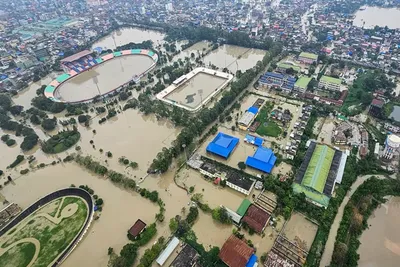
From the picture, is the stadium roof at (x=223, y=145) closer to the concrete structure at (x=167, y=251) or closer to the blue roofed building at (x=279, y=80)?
the concrete structure at (x=167, y=251)

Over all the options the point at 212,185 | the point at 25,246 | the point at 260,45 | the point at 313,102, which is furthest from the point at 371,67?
the point at 25,246

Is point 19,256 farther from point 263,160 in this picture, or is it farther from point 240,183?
point 263,160

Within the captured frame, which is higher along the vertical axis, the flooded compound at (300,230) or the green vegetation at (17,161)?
the flooded compound at (300,230)

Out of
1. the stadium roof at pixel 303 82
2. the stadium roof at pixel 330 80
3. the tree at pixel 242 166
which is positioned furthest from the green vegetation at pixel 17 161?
the stadium roof at pixel 330 80

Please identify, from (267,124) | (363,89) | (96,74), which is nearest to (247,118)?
(267,124)

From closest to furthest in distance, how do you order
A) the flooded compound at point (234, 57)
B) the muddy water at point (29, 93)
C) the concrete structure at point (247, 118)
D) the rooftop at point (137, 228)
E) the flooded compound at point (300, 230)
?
the flooded compound at point (300, 230) → the rooftop at point (137, 228) → the concrete structure at point (247, 118) → the muddy water at point (29, 93) → the flooded compound at point (234, 57)

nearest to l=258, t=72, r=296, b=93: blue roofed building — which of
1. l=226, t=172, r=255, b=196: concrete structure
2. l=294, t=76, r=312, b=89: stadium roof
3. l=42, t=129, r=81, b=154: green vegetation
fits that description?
l=294, t=76, r=312, b=89: stadium roof

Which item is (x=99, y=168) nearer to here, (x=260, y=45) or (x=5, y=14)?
(x=260, y=45)

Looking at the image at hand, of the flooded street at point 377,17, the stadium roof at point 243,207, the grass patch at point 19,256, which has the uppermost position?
the flooded street at point 377,17
